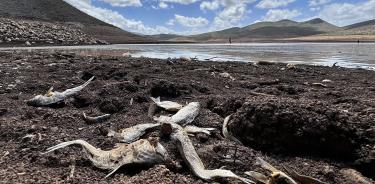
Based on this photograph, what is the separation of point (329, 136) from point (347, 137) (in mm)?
194

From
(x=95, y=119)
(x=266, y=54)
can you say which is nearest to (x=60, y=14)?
(x=266, y=54)

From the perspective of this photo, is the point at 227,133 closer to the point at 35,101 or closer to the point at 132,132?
the point at 132,132

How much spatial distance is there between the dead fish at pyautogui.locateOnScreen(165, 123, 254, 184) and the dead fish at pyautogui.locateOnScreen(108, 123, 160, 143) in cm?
44

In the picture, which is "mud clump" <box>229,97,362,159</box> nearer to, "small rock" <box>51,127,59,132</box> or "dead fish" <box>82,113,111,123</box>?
"dead fish" <box>82,113,111,123</box>

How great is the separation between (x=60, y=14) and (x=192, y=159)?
90.2m

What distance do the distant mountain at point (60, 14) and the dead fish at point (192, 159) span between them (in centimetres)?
7095

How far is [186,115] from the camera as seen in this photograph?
6719 mm

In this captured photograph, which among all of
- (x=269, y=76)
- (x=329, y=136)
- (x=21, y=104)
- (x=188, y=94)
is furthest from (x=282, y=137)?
(x=269, y=76)

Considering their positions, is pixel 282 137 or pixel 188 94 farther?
pixel 188 94

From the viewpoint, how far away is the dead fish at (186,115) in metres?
6.48

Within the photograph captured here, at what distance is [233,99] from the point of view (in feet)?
23.1

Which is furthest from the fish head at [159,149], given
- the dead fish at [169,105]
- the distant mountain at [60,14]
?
the distant mountain at [60,14]

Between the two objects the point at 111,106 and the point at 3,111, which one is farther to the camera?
the point at 111,106

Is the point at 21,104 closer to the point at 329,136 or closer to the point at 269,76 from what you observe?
the point at 329,136
